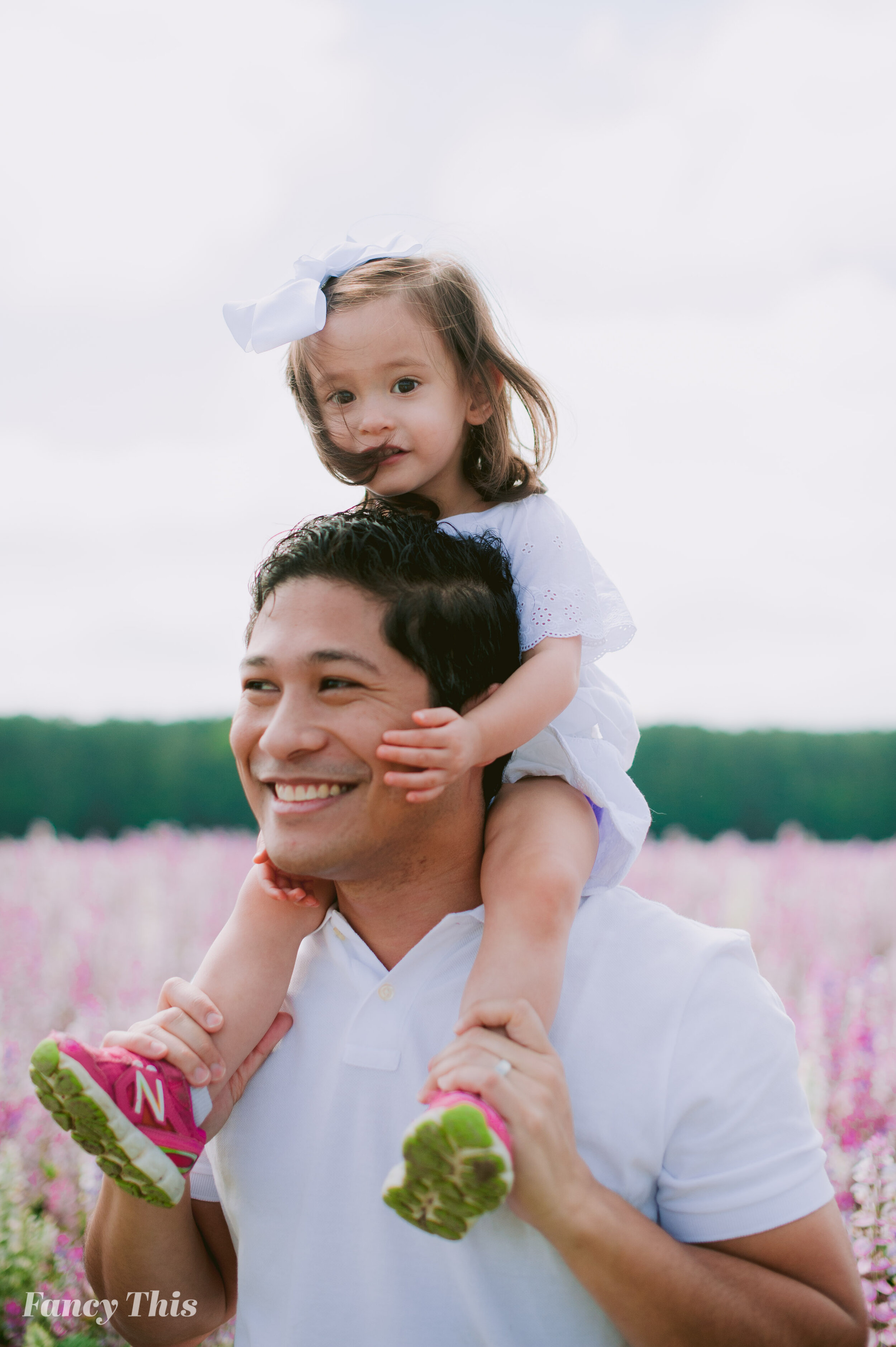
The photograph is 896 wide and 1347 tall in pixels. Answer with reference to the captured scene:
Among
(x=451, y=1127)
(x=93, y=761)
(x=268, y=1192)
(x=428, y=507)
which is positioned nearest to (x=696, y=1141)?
(x=451, y=1127)

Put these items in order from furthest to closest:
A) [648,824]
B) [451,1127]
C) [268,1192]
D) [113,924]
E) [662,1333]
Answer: [113,924], [648,824], [268,1192], [662,1333], [451,1127]

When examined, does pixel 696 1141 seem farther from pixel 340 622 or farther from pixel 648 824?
pixel 340 622

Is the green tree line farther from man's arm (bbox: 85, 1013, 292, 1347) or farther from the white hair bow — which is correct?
man's arm (bbox: 85, 1013, 292, 1347)

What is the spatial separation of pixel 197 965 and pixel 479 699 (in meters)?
3.97

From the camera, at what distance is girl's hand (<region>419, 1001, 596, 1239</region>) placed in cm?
148

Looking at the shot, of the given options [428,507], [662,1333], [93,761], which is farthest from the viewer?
[93,761]

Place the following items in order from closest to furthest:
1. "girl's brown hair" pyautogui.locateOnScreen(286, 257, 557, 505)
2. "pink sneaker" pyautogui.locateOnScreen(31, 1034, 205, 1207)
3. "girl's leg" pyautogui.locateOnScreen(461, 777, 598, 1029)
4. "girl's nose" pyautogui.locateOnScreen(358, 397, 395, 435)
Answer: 1. "pink sneaker" pyautogui.locateOnScreen(31, 1034, 205, 1207)
2. "girl's leg" pyautogui.locateOnScreen(461, 777, 598, 1029)
3. "girl's nose" pyautogui.locateOnScreen(358, 397, 395, 435)
4. "girl's brown hair" pyautogui.locateOnScreen(286, 257, 557, 505)

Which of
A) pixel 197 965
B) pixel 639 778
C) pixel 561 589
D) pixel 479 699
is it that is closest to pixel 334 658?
pixel 479 699

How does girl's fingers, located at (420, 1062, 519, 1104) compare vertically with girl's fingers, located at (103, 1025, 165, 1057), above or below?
above

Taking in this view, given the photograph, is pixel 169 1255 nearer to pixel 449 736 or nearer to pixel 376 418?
pixel 449 736

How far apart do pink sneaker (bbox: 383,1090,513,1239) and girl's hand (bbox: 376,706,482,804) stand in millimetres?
518

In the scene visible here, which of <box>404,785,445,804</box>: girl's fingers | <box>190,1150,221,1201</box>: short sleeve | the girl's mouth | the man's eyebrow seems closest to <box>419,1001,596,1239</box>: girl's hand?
<box>404,785,445,804</box>: girl's fingers

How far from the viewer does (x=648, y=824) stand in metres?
2.27

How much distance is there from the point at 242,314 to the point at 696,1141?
2.15 m
